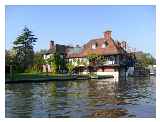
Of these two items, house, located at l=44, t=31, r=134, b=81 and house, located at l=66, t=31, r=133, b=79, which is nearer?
house, located at l=44, t=31, r=134, b=81

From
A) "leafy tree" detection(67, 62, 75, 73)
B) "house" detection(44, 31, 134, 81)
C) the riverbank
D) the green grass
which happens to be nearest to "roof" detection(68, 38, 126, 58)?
"house" detection(44, 31, 134, 81)

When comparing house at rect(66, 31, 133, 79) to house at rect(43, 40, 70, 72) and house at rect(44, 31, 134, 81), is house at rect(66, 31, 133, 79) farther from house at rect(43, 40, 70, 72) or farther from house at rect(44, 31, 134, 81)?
house at rect(43, 40, 70, 72)

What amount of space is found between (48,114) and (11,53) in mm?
8405

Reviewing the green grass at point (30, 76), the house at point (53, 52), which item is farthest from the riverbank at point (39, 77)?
the house at point (53, 52)

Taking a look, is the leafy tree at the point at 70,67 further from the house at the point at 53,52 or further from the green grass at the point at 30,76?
the green grass at the point at 30,76

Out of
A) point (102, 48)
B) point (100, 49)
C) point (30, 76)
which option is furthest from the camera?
point (102, 48)

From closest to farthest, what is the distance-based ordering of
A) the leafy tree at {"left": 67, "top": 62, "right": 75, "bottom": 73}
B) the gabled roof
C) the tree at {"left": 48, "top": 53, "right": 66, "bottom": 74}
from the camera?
the tree at {"left": 48, "top": 53, "right": 66, "bottom": 74} < the gabled roof < the leafy tree at {"left": 67, "top": 62, "right": 75, "bottom": 73}

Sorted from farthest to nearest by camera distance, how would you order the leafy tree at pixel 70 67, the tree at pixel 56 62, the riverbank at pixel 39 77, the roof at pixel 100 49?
1. the leafy tree at pixel 70 67
2. the roof at pixel 100 49
3. the tree at pixel 56 62
4. the riverbank at pixel 39 77

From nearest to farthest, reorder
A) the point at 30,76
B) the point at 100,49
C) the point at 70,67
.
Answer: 1. the point at 30,76
2. the point at 100,49
3. the point at 70,67

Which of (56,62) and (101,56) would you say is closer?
(56,62)

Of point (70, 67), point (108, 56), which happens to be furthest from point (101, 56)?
point (70, 67)

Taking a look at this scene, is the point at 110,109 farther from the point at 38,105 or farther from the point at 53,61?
the point at 53,61

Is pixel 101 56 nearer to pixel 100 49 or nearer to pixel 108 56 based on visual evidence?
pixel 100 49

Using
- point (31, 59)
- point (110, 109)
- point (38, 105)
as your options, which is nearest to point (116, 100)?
point (110, 109)
